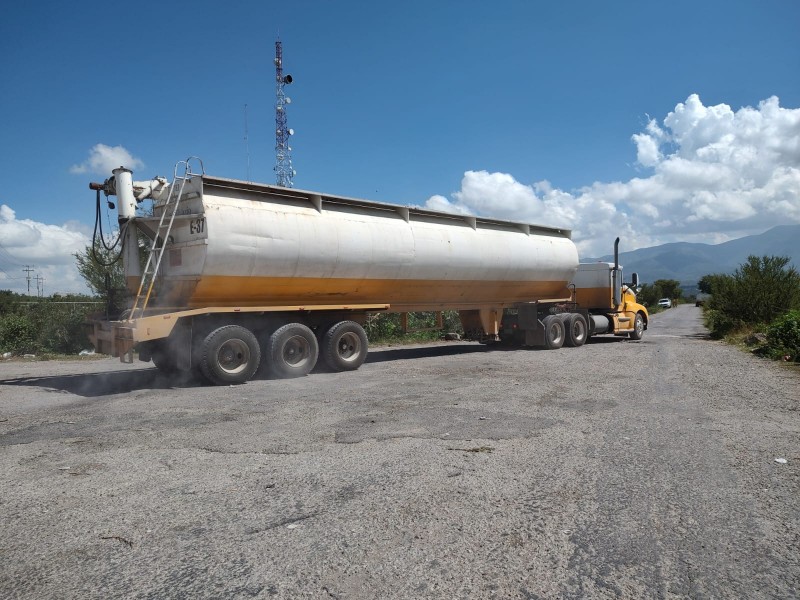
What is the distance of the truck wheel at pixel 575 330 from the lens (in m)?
18.2

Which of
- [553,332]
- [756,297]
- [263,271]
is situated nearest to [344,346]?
[263,271]

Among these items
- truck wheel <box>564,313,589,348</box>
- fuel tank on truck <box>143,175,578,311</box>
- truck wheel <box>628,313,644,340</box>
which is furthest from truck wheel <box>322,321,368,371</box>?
truck wheel <box>628,313,644,340</box>

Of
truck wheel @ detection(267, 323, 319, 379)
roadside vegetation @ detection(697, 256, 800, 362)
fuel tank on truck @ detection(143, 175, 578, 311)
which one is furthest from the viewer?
roadside vegetation @ detection(697, 256, 800, 362)

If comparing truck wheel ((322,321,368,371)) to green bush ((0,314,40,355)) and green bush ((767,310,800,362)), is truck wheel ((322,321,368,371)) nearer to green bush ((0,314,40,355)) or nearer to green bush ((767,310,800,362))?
green bush ((767,310,800,362))

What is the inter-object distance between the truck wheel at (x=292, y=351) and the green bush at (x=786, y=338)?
10.8 meters

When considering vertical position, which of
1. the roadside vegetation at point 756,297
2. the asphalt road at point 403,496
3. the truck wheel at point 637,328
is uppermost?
the roadside vegetation at point 756,297

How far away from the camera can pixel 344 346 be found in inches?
489

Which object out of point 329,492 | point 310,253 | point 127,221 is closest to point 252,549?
point 329,492

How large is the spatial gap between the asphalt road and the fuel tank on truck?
2.49m

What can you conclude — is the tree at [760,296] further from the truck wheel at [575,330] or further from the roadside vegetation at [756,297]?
the truck wheel at [575,330]

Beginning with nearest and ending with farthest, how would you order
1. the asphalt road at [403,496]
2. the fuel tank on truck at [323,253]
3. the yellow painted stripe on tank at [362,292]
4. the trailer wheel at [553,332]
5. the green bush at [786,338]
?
the asphalt road at [403,496] < the fuel tank on truck at [323,253] < the yellow painted stripe on tank at [362,292] < the green bush at [786,338] < the trailer wheel at [553,332]

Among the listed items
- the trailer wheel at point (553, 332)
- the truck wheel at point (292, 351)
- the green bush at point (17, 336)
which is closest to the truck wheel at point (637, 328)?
the trailer wheel at point (553, 332)

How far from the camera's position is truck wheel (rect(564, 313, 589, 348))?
18.2 metres

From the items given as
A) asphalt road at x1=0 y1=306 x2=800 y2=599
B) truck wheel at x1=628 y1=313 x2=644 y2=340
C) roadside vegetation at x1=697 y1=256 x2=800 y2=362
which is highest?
roadside vegetation at x1=697 y1=256 x2=800 y2=362
